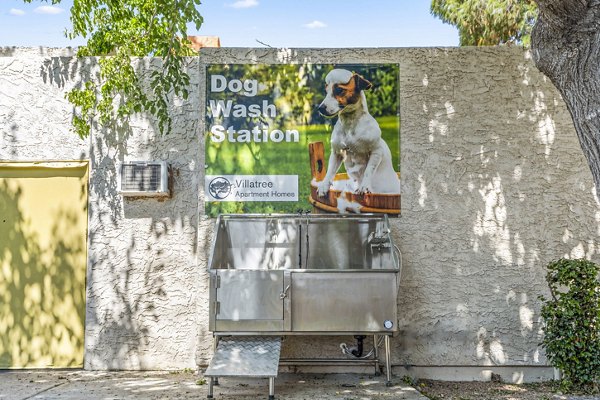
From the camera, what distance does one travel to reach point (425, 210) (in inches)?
281

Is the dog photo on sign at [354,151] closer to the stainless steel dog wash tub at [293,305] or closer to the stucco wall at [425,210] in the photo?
the stucco wall at [425,210]

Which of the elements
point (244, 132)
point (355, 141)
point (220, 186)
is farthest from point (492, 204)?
point (220, 186)

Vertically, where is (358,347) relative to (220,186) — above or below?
below

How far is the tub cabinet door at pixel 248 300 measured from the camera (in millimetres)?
6102

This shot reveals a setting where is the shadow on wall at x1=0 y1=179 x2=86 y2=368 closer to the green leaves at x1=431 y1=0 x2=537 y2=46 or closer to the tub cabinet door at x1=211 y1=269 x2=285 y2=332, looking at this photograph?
the tub cabinet door at x1=211 y1=269 x2=285 y2=332

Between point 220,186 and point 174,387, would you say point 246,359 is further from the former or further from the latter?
point 220,186

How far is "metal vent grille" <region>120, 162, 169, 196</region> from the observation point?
7.15 meters

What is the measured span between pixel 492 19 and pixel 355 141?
12923 millimetres

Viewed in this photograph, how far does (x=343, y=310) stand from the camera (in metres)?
6.10

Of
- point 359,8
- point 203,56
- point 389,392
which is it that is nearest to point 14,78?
point 203,56

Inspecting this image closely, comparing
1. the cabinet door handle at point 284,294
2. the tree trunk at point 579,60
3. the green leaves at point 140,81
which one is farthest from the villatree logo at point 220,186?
the tree trunk at point 579,60

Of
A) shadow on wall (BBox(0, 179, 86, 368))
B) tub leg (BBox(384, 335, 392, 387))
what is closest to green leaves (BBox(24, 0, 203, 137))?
shadow on wall (BBox(0, 179, 86, 368))

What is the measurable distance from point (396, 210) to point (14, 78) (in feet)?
17.1

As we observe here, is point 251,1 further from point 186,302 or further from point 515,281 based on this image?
point 515,281
